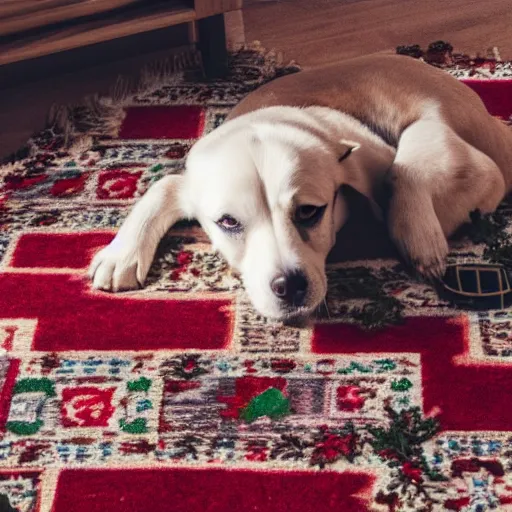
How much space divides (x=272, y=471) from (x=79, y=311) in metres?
0.52

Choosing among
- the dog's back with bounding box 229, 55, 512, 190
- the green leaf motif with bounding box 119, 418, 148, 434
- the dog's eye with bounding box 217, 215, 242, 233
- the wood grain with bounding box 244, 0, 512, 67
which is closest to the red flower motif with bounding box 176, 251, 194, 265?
the dog's eye with bounding box 217, 215, 242, 233

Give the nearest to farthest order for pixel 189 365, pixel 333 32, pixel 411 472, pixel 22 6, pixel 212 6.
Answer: pixel 411 472 → pixel 189 365 → pixel 22 6 → pixel 212 6 → pixel 333 32

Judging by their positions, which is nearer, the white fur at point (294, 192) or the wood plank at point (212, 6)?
the white fur at point (294, 192)

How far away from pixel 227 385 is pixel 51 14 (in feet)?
3.68

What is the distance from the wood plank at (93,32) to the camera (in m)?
2.18

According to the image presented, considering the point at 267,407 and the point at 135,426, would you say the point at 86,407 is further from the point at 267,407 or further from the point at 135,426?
the point at 267,407

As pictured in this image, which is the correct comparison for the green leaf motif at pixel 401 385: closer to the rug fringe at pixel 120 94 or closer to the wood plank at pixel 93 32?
the rug fringe at pixel 120 94

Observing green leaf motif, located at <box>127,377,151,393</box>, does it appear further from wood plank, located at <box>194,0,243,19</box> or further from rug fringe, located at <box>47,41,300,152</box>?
wood plank, located at <box>194,0,243,19</box>

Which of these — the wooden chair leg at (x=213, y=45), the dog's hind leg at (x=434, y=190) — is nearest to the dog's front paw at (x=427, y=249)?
the dog's hind leg at (x=434, y=190)

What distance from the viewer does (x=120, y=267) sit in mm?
1708

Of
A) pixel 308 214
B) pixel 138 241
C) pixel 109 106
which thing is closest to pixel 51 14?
pixel 109 106

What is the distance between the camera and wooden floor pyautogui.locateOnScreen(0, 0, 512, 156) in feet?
7.90

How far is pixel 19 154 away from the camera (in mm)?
2123

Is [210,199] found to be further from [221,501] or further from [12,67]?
[12,67]
